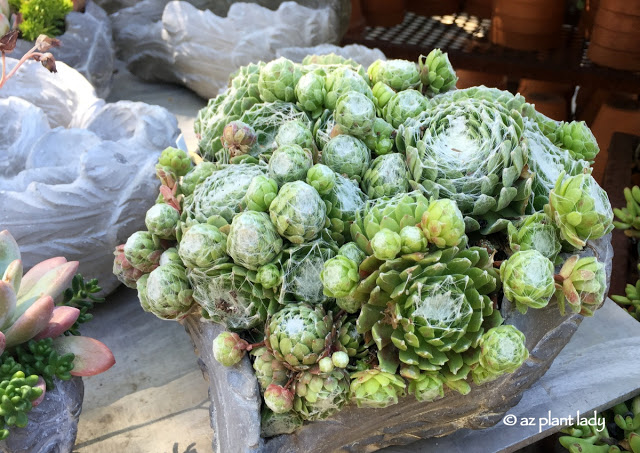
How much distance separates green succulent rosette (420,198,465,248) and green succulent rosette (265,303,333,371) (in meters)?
0.16

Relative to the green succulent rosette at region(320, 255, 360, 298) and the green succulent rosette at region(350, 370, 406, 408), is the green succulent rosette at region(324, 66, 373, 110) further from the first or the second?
the green succulent rosette at region(350, 370, 406, 408)

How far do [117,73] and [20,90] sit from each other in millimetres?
741

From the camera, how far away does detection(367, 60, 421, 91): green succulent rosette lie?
0.89 m

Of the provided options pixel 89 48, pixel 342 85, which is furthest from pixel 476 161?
pixel 89 48

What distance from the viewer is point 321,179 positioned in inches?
27.1

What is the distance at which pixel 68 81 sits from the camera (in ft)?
4.65

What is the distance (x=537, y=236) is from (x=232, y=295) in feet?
1.24

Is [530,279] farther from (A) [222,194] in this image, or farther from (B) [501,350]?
(A) [222,194]

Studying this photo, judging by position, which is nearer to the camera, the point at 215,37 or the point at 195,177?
the point at 195,177

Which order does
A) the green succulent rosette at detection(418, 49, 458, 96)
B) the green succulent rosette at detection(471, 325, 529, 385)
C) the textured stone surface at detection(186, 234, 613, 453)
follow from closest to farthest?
the green succulent rosette at detection(471, 325, 529, 385)
the textured stone surface at detection(186, 234, 613, 453)
the green succulent rosette at detection(418, 49, 458, 96)

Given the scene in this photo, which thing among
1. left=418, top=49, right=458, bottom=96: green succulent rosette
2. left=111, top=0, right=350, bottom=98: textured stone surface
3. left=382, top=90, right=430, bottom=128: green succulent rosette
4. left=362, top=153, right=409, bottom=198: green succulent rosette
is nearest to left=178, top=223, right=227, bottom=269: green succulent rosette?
left=362, top=153, right=409, bottom=198: green succulent rosette

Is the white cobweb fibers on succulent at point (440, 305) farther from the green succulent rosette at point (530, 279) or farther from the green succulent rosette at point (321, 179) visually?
the green succulent rosette at point (321, 179)

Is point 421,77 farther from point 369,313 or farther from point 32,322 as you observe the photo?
point 32,322

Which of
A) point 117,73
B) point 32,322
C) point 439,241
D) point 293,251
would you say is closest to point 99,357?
point 32,322
